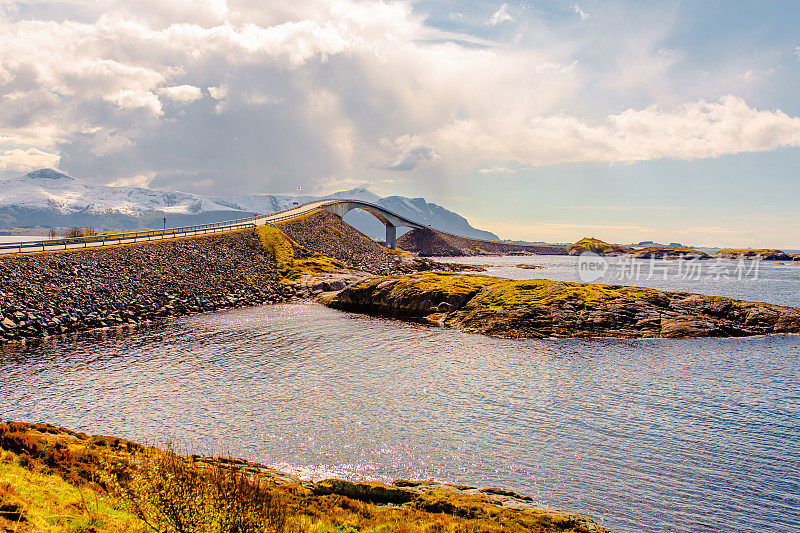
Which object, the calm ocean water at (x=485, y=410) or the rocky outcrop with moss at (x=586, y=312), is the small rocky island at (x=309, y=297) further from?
the calm ocean water at (x=485, y=410)

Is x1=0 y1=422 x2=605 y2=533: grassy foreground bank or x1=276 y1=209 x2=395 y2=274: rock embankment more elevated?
x1=276 y1=209 x2=395 y2=274: rock embankment

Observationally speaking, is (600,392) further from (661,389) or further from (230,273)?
(230,273)

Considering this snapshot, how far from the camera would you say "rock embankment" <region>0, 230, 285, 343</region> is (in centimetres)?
4578

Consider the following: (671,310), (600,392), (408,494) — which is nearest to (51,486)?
(408,494)

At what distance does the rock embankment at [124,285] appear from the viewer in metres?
45.8

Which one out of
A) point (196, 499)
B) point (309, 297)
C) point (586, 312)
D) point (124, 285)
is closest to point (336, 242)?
point (309, 297)

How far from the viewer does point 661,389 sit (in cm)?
2812

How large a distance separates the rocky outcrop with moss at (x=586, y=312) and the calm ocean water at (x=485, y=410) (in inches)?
187

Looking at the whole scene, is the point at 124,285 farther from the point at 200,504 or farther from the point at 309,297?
the point at 200,504

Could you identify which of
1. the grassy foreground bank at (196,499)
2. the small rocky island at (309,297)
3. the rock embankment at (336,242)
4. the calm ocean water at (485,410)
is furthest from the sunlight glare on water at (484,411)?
the rock embankment at (336,242)

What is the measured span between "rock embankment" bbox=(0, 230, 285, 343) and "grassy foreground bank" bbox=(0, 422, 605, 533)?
36.1 meters

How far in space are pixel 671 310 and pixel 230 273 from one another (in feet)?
219

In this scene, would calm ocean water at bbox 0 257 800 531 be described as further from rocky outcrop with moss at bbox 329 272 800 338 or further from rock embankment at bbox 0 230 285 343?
rock embankment at bbox 0 230 285 343

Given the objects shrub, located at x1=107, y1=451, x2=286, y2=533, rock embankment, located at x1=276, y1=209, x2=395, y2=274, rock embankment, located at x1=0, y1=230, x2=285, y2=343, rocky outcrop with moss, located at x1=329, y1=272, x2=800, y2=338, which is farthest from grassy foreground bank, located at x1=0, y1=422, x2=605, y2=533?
rock embankment, located at x1=276, y1=209, x2=395, y2=274
